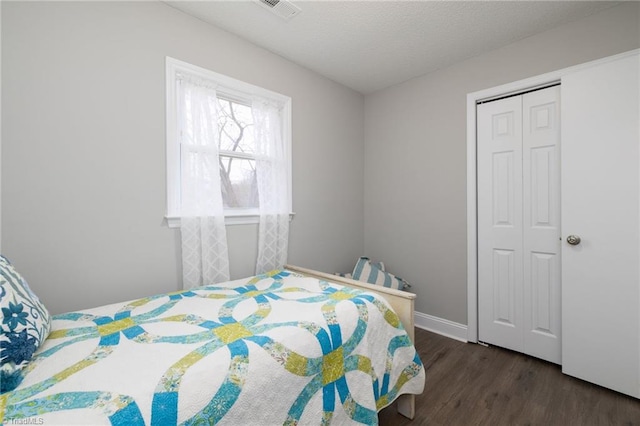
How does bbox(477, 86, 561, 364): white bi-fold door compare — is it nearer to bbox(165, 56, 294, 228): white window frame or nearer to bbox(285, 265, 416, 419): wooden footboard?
bbox(285, 265, 416, 419): wooden footboard

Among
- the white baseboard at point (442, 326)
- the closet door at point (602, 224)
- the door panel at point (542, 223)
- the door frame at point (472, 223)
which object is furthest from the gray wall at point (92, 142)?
the closet door at point (602, 224)

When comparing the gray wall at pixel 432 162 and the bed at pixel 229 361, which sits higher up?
the gray wall at pixel 432 162

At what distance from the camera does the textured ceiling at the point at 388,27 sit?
6.13ft

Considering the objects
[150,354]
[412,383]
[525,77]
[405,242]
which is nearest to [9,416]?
[150,354]

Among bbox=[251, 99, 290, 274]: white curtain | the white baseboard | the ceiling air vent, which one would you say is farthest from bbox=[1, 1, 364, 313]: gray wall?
the white baseboard

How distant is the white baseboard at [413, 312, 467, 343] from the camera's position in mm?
2572

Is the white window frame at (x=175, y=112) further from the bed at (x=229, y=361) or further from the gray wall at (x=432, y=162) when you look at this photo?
the gray wall at (x=432, y=162)

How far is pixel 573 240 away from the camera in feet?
6.42

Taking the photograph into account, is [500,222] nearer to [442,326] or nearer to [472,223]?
[472,223]

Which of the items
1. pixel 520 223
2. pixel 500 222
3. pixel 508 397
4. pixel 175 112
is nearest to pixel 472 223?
pixel 500 222

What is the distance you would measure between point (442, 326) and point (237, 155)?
2.44m

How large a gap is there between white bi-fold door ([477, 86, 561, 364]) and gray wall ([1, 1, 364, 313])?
7.04 ft

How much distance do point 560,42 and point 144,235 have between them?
3214 millimetres

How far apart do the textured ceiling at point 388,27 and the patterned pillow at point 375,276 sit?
1952 mm
